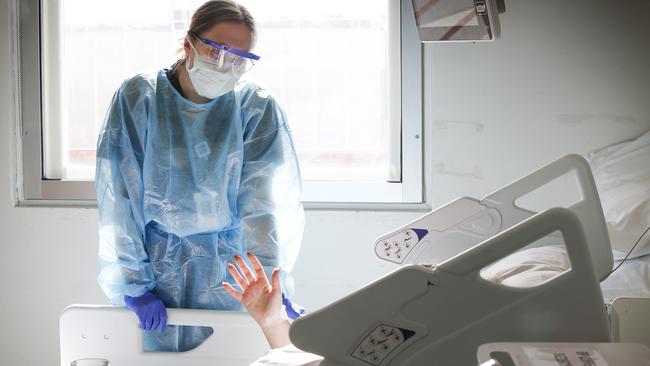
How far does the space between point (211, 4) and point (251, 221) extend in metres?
0.63

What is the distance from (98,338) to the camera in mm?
1914

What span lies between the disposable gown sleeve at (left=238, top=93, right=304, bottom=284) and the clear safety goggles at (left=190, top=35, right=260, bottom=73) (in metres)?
0.14

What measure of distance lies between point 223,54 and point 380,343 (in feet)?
3.86

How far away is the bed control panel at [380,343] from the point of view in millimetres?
1227

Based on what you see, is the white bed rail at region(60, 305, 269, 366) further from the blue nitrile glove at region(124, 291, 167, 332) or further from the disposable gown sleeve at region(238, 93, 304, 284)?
the disposable gown sleeve at region(238, 93, 304, 284)

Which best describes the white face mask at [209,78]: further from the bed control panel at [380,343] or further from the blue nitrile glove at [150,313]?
the bed control panel at [380,343]

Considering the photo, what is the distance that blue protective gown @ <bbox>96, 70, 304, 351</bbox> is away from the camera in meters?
2.14

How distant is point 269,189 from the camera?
2207 millimetres

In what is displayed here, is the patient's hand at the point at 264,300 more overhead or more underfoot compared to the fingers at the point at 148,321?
more overhead

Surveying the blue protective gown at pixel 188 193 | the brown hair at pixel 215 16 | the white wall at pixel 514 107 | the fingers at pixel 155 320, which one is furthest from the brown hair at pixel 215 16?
the white wall at pixel 514 107

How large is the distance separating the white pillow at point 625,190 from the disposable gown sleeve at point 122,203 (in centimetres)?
130

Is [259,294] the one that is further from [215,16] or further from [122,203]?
[215,16]

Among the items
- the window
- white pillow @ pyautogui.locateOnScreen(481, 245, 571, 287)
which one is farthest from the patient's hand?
the window

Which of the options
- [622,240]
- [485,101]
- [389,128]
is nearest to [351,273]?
[389,128]
